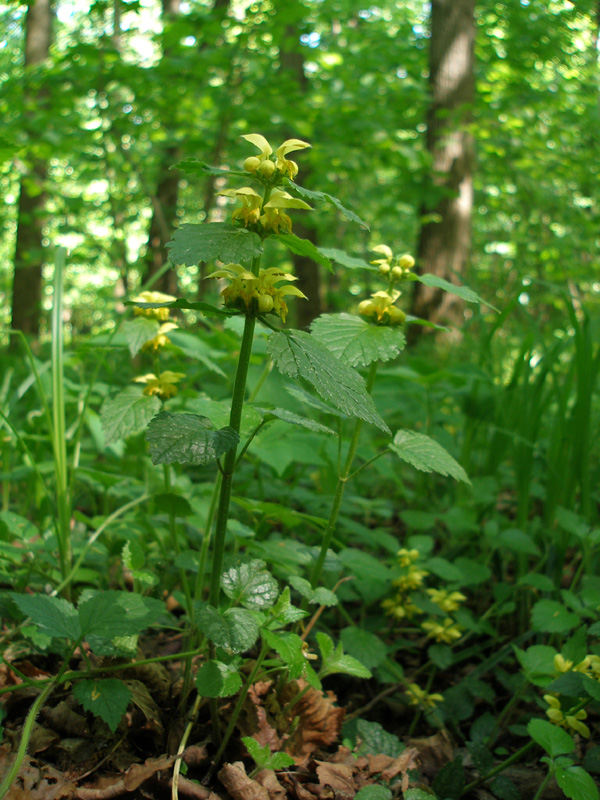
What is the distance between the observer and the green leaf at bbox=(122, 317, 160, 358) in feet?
3.49

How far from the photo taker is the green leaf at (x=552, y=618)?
109cm

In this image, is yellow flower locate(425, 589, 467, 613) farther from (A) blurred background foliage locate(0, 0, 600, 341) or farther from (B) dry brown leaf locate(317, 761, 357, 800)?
(A) blurred background foliage locate(0, 0, 600, 341)

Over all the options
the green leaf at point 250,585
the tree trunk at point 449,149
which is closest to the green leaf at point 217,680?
the green leaf at point 250,585

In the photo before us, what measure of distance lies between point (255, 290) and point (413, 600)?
0.94 metres

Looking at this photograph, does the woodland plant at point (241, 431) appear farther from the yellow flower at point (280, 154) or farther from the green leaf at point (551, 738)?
the green leaf at point (551, 738)

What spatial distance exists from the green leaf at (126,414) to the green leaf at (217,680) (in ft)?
1.35

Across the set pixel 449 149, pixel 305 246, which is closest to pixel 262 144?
pixel 305 246

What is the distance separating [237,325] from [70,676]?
712mm

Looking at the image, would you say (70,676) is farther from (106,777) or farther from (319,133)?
(319,133)

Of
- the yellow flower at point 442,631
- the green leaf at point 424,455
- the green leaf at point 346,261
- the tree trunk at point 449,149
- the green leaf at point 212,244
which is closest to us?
the green leaf at point 212,244

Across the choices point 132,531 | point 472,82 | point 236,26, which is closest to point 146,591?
point 132,531

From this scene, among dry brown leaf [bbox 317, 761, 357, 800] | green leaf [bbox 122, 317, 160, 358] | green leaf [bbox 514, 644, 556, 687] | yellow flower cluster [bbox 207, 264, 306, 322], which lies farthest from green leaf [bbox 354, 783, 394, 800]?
green leaf [bbox 122, 317, 160, 358]

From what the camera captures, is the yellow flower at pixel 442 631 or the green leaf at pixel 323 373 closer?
the green leaf at pixel 323 373

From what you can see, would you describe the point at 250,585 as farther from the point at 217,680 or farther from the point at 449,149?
the point at 449,149
